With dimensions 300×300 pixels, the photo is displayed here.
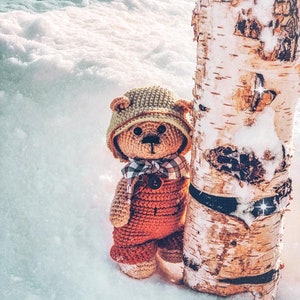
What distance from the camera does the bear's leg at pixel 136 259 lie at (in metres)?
1.69

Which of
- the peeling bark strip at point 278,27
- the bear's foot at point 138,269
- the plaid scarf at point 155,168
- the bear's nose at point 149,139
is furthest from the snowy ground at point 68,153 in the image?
the peeling bark strip at point 278,27

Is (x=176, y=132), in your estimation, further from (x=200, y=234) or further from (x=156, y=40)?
(x=156, y=40)

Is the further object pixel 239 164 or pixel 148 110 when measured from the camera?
pixel 148 110

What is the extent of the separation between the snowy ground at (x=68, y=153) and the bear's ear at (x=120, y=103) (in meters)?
0.46

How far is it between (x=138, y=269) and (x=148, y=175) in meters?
0.35

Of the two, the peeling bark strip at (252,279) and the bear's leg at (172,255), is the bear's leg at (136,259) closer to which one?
the bear's leg at (172,255)

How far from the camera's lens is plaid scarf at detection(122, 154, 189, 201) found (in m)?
1.62

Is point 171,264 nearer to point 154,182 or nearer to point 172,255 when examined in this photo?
point 172,255

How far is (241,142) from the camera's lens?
1383 millimetres

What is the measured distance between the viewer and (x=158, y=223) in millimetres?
1678

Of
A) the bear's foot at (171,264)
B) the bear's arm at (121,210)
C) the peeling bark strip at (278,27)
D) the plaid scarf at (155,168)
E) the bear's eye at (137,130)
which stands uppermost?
the peeling bark strip at (278,27)

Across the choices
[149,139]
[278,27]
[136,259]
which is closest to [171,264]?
[136,259]

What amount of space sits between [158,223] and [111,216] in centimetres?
17

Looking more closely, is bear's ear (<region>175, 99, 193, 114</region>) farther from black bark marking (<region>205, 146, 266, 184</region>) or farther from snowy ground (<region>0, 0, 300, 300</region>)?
snowy ground (<region>0, 0, 300, 300</region>)
